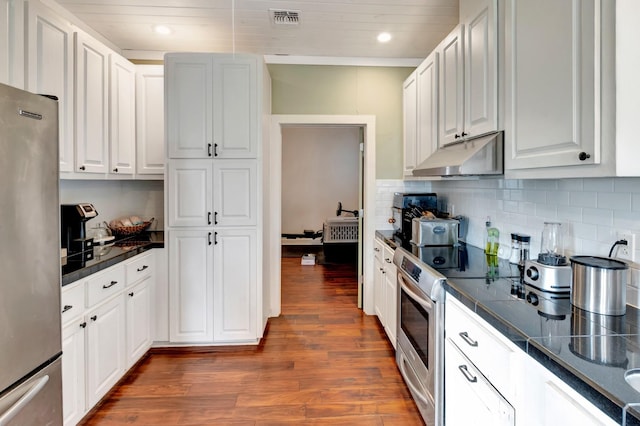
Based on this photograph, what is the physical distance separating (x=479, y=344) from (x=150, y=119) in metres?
3.15

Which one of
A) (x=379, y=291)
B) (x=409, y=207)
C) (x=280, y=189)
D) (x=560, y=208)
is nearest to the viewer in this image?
(x=560, y=208)

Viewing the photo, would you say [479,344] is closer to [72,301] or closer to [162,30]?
[72,301]

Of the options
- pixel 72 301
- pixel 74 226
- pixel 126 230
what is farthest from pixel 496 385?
pixel 126 230

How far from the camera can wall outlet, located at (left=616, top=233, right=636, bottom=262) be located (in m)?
1.32

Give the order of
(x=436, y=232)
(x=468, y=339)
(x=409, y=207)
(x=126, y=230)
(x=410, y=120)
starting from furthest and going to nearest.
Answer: (x=410, y=120) → (x=409, y=207) → (x=126, y=230) → (x=436, y=232) → (x=468, y=339)

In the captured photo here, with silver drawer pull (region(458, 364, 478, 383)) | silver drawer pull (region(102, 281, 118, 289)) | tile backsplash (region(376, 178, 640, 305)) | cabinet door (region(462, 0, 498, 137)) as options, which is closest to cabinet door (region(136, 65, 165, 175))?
silver drawer pull (region(102, 281, 118, 289))

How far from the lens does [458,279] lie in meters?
1.72

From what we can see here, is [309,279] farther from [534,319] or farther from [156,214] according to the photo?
[534,319]

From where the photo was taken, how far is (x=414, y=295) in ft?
6.79

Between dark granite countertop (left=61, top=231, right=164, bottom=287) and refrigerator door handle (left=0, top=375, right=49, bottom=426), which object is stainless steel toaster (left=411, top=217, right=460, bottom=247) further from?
refrigerator door handle (left=0, top=375, right=49, bottom=426)

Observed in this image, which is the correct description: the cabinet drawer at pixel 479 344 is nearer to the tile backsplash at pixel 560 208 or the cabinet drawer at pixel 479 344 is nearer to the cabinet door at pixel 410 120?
the tile backsplash at pixel 560 208

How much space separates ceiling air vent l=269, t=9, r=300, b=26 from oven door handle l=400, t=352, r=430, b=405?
269 cm

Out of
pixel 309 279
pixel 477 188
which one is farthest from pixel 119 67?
pixel 309 279

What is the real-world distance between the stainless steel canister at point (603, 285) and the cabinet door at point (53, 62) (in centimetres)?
260
